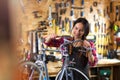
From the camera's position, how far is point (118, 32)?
10.3 feet

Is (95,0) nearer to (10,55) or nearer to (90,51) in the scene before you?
(90,51)

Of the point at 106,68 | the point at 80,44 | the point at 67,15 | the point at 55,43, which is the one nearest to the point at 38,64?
the point at 55,43

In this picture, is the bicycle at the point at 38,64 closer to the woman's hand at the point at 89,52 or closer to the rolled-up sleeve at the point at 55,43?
the rolled-up sleeve at the point at 55,43

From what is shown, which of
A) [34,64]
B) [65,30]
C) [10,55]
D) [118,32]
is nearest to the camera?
[10,55]

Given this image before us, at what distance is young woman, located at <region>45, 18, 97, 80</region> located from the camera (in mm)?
2861

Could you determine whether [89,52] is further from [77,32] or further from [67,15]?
[67,15]

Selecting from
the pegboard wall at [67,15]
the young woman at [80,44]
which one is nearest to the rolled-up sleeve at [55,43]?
the young woman at [80,44]

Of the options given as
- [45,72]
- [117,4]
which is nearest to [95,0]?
[117,4]

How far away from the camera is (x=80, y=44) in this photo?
293cm

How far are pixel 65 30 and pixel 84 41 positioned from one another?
0.28m

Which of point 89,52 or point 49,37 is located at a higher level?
point 49,37

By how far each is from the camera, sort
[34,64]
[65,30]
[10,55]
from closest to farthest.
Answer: [10,55], [34,64], [65,30]

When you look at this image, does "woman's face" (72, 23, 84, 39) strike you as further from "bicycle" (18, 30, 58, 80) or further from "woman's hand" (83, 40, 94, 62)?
"bicycle" (18, 30, 58, 80)

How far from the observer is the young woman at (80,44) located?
2861mm
